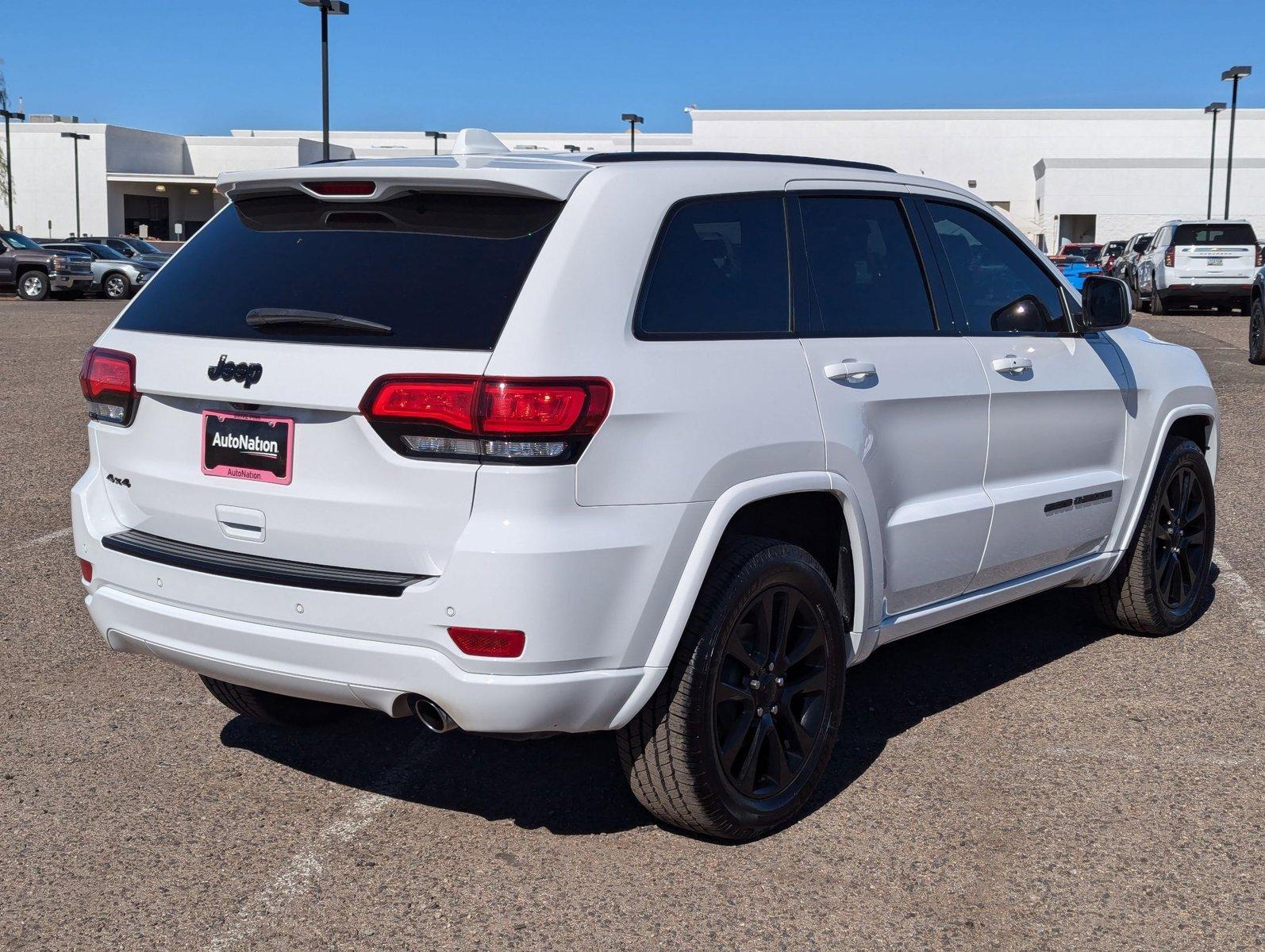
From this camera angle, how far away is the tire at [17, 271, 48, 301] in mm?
35469

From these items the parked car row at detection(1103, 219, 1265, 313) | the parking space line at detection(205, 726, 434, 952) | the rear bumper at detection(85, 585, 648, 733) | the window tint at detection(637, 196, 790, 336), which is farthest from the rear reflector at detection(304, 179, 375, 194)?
the parked car row at detection(1103, 219, 1265, 313)

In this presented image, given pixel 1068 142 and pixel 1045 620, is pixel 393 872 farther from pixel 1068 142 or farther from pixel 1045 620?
pixel 1068 142

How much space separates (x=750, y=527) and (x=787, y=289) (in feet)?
2.28

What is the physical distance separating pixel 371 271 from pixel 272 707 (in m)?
1.78

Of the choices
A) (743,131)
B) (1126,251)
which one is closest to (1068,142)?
(743,131)

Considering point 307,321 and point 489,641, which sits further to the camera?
point 307,321

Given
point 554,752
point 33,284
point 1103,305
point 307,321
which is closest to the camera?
point 307,321

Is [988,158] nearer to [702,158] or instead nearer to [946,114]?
[946,114]

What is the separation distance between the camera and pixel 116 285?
120 ft

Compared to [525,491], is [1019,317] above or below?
above

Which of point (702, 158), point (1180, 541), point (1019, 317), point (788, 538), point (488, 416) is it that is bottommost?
point (1180, 541)

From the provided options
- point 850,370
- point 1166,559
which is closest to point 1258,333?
point 1166,559

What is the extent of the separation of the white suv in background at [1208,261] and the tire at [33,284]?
85.2ft

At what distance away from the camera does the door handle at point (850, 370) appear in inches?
162
